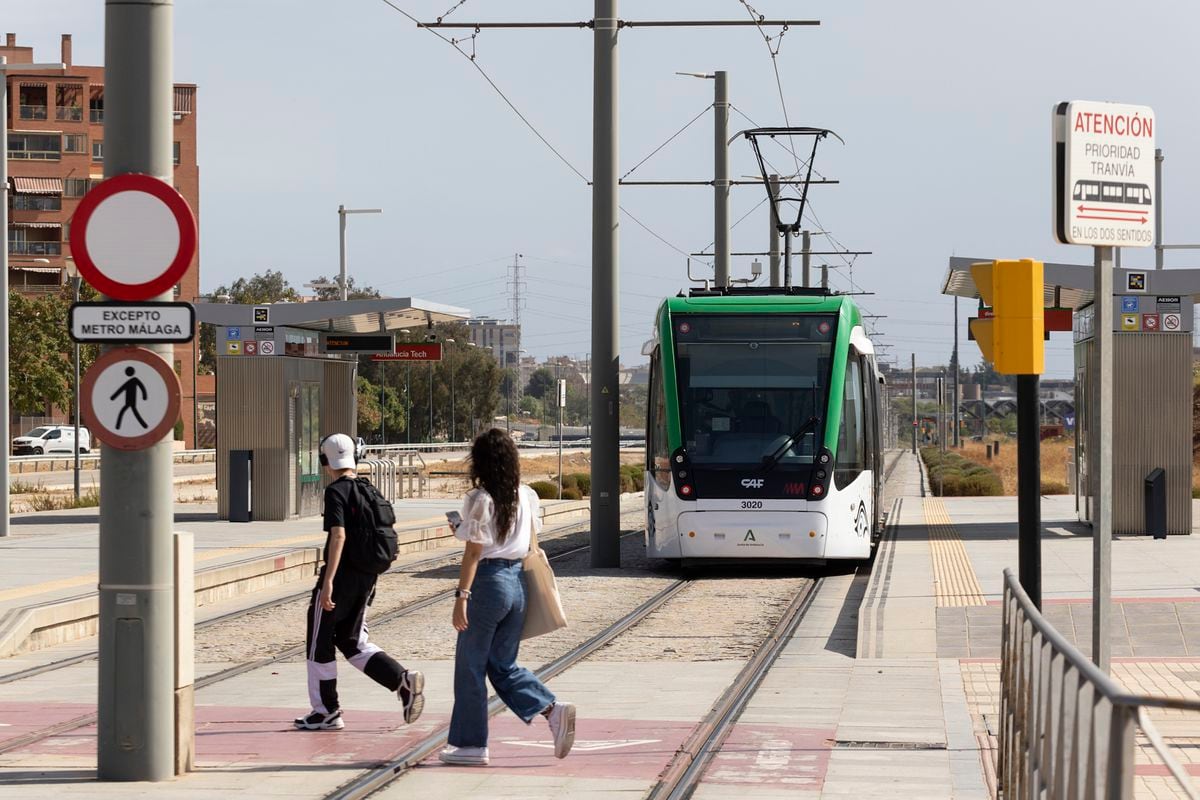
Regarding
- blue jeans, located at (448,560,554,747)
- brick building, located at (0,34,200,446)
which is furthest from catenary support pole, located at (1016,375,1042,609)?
brick building, located at (0,34,200,446)

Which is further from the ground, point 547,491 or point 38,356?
point 38,356

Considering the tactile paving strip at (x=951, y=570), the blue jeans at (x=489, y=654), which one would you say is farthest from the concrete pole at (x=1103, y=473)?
the tactile paving strip at (x=951, y=570)

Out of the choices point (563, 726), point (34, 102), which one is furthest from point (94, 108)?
point (563, 726)

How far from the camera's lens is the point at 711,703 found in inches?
424

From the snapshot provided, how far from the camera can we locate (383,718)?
1010 cm

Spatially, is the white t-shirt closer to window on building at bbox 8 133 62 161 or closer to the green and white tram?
the green and white tram

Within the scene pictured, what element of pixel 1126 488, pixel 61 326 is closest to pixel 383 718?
pixel 1126 488

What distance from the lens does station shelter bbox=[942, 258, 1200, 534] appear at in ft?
79.7

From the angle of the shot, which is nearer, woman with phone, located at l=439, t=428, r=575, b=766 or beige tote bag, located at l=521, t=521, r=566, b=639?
woman with phone, located at l=439, t=428, r=575, b=766

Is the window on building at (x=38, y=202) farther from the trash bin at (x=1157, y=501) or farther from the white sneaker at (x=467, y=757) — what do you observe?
the white sneaker at (x=467, y=757)

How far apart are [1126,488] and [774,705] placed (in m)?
15.5

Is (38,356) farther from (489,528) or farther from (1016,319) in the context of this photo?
(1016,319)

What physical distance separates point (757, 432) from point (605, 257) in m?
2.84

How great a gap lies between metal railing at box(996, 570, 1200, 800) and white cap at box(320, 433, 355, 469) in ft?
12.1
